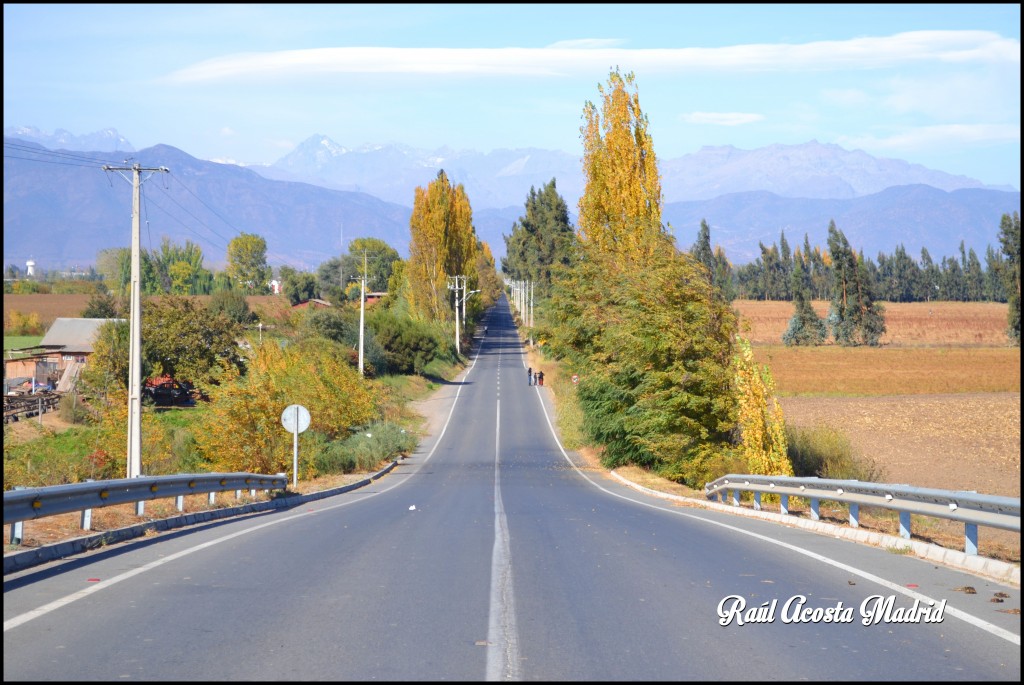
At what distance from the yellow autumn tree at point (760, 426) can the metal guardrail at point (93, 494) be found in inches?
589

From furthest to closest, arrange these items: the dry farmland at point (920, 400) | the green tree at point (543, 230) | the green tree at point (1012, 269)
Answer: the green tree at point (543, 230), the green tree at point (1012, 269), the dry farmland at point (920, 400)

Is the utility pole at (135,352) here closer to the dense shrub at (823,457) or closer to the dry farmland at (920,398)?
the dry farmland at (920,398)

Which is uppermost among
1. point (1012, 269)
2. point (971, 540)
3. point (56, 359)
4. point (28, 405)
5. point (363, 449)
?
point (1012, 269)

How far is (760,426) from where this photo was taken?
29.0m

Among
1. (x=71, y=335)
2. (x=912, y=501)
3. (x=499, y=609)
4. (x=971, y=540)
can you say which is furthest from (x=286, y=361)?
(x=71, y=335)

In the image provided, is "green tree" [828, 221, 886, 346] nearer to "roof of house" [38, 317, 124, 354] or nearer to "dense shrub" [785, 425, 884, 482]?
"roof of house" [38, 317, 124, 354]

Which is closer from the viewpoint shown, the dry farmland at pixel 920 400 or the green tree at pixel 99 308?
the dry farmland at pixel 920 400

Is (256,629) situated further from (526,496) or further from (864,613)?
(526,496)

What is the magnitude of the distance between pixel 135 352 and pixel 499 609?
66.0ft

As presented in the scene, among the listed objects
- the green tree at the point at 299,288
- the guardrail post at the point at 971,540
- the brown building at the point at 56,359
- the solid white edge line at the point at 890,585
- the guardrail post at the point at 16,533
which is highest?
the green tree at the point at 299,288

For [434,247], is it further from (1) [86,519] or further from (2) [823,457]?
(1) [86,519]

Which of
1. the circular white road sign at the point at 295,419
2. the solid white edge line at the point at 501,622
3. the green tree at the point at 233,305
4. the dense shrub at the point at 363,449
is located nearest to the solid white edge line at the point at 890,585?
the solid white edge line at the point at 501,622

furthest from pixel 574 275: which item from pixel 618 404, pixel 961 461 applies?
pixel 961 461

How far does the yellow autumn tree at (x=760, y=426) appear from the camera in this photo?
28.5 meters
